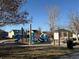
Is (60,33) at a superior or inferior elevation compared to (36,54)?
superior

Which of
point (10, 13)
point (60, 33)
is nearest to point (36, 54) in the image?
point (10, 13)

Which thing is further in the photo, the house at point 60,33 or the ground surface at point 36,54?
the house at point 60,33

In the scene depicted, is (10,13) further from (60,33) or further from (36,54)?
(60,33)

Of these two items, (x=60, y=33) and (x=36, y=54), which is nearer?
(x=36, y=54)

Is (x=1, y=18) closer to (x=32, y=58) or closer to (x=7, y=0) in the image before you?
(x=7, y=0)

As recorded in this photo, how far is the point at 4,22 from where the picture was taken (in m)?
22.1

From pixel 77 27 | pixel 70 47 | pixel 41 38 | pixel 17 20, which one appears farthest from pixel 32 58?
pixel 77 27

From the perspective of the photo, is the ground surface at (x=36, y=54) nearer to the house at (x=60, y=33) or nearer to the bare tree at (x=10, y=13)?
the bare tree at (x=10, y=13)

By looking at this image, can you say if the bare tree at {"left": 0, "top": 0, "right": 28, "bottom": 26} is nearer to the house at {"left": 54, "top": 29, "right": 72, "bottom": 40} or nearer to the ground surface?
the ground surface

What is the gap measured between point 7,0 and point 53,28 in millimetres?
44637

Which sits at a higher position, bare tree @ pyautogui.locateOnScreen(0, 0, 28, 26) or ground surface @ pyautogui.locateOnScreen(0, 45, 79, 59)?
bare tree @ pyautogui.locateOnScreen(0, 0, 28, 26)

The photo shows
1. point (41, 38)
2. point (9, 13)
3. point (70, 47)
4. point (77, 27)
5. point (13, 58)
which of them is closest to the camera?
point (13, 58)

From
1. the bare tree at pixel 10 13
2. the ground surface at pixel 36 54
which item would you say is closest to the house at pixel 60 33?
the ground surface at pixel 36 54

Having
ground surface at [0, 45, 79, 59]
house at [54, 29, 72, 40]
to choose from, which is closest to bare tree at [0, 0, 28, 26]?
ground surface at [0, 45, 79, 59]
